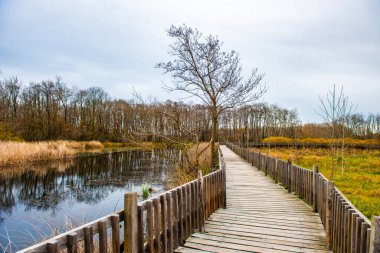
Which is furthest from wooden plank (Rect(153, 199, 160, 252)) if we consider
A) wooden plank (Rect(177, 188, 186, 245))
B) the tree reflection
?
the tree reflection

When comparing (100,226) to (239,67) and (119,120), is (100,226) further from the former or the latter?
(119,120)

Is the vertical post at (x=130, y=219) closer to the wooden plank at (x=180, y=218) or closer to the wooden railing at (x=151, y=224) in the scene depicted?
the wooden railing at (x=151, y=224)

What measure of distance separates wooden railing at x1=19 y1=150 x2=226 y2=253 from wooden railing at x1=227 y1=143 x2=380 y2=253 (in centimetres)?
242

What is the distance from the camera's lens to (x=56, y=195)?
15250 millimetres

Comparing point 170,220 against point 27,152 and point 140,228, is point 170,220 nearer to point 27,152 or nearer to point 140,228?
point 140,228

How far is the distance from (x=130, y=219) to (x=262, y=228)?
3640mm

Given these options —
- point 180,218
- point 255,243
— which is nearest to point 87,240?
point 180,218

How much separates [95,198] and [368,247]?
13.3 m

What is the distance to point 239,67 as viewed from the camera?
16.9 meters

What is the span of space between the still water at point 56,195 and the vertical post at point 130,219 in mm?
4077

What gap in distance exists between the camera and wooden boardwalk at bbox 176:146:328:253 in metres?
5.36

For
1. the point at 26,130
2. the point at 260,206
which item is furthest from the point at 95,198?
the point at 26,130

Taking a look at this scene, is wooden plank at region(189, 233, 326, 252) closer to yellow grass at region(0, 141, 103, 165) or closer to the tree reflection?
the tree reflection

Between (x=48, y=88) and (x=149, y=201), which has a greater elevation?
(x=48, y=88)
